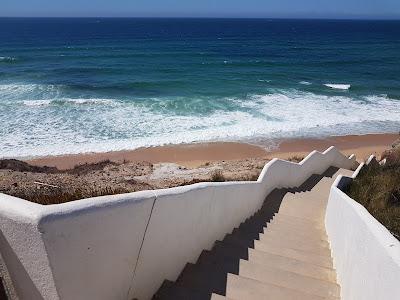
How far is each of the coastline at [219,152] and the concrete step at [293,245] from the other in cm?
1108

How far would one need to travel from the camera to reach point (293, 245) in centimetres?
590

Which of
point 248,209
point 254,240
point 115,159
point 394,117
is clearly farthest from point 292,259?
point 394,117

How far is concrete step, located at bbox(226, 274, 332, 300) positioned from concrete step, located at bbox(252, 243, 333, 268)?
1.37 m

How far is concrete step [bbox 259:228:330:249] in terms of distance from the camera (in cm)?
626

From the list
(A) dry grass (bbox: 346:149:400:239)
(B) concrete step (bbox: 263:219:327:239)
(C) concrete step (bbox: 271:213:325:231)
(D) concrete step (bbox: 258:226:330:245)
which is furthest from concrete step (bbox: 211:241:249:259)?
(C) concrete step (bbox: 271:213:325:231)

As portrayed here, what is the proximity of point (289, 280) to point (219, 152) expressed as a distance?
14.9 meters

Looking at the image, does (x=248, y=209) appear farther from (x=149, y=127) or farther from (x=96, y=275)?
(x=149, y=127)

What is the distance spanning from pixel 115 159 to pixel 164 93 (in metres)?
13.9

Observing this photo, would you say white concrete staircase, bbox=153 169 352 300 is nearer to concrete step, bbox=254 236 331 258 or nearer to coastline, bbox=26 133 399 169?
concrete step, bbox=254 236 331 258

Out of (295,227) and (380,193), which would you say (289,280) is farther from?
(380,193)

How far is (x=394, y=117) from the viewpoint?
26188 millimetres

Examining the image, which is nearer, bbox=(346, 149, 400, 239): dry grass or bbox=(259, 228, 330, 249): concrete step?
bbox=(346, 149, 400, 239): dry grass

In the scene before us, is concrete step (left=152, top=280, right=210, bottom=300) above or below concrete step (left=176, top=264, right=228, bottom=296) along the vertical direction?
above

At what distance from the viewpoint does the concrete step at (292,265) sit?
473 cm
